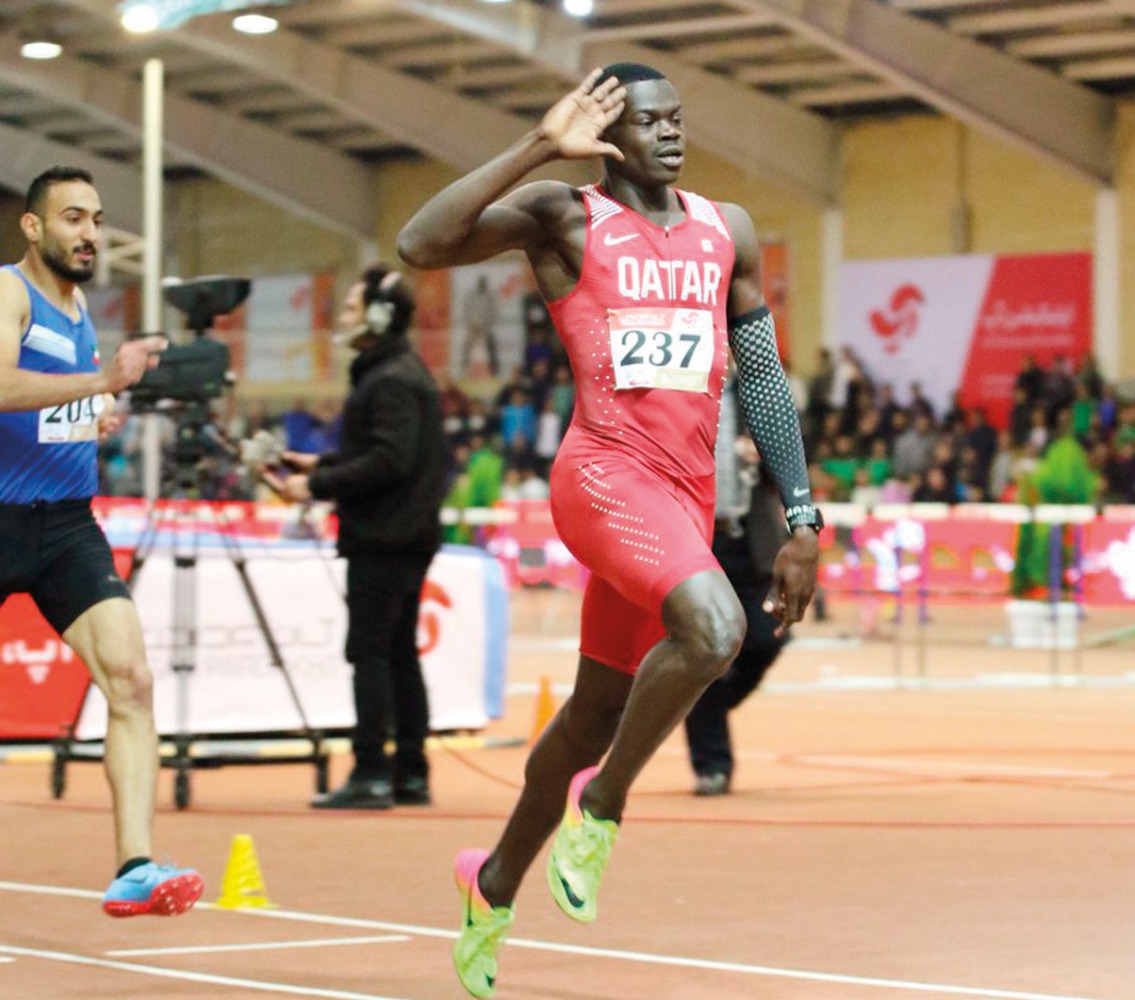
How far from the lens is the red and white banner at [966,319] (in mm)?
33250

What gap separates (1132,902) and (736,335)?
7.38 feet

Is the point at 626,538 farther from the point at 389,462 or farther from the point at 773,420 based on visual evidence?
the point at 389,462

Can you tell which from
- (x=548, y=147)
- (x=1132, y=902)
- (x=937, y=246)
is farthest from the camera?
(x=937, y=246)

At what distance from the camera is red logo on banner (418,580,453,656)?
39.1 ft

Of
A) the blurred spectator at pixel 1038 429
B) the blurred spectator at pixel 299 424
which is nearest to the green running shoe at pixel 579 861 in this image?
the blurred spectator at pixel 1038 429

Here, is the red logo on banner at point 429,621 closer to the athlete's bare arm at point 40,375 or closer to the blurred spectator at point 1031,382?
the athlete's bare arm at point 40,375

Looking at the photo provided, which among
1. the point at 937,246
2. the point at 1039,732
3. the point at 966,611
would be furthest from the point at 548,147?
the point at 937,246

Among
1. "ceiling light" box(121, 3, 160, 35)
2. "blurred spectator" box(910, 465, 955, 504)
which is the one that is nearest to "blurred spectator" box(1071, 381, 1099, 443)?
"blurred spectator" box(910, 465, 955, 504)

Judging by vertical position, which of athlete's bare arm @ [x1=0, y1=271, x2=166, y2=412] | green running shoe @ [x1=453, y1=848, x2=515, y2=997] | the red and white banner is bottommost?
green running shoe @ [x1=453, y1=848, x2=515, y2=997]

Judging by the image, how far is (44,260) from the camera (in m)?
6.52

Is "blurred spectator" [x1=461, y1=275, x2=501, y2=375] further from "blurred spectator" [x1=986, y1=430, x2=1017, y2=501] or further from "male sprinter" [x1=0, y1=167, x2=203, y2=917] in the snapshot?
"male sprinter" [x1=0, y1=167, x2=203, y2=917]

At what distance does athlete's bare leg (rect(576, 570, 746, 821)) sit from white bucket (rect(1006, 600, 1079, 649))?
13.3m

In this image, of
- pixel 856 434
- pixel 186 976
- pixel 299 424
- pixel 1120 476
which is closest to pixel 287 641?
pixel 186 976

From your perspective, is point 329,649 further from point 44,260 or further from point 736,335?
point 736,335
